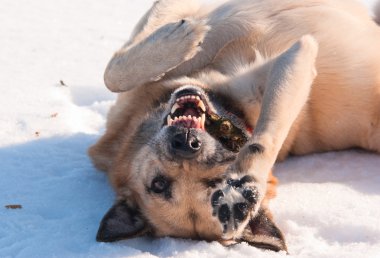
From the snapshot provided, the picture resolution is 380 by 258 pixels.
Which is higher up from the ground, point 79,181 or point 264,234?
point 264,234

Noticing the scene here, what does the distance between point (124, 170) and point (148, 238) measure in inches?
23.2

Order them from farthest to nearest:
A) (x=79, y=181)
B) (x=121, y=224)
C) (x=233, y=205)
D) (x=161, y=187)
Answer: (x=79, y=181) → (x=161, y=187) → (x=121, y=224) → (x=233, y=205)

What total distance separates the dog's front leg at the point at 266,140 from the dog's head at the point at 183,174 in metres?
0.23

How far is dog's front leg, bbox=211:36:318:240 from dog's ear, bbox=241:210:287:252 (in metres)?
0.07

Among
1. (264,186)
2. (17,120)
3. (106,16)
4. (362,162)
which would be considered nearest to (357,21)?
(362,162)

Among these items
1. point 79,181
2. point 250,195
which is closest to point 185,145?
point 250,195

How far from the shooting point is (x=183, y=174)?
134 inches

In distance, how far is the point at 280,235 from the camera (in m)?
3.17

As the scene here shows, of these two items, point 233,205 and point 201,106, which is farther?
point 201,106

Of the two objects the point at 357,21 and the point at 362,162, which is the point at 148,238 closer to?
the point at 362,162

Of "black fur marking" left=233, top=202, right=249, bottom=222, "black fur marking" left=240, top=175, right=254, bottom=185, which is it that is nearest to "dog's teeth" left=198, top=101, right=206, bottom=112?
"black fur marking" left=240, top=175, right=254, bottom=185

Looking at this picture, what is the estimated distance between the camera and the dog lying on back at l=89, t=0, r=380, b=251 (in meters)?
3.33

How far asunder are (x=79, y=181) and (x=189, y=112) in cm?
92

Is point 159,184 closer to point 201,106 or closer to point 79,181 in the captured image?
point 201,106
